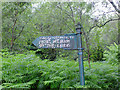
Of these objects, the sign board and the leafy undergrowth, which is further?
the leafy undergrowth

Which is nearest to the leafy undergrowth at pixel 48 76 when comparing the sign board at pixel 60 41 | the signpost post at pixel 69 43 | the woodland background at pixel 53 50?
the woodland background at pixel 53 50

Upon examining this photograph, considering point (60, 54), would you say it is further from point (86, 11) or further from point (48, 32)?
point (86, 11)

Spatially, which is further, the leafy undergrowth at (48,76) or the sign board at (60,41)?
the leafy undergrowth at (48,76)

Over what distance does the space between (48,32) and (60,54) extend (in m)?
1.02

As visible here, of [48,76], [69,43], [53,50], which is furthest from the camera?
[53,50]

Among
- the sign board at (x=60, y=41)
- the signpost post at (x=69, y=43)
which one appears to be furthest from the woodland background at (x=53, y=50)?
the sign board at (x=60, y=41)

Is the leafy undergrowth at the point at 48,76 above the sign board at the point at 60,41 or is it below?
below

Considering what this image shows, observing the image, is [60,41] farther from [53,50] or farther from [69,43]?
[53,50]

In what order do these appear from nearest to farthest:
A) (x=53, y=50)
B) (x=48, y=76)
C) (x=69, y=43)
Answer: (x=69, y=43) → (x=48, y=76) → (x=53, y=50)

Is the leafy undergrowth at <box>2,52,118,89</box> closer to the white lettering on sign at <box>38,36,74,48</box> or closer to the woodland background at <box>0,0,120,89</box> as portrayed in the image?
the woodland background at <box>0,0,120,89</box>

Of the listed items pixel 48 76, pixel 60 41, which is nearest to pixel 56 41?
pixel 60 41

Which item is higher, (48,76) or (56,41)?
Answer: (56,41)

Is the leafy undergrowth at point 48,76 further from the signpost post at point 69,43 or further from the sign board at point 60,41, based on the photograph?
the sign board at point 60,41

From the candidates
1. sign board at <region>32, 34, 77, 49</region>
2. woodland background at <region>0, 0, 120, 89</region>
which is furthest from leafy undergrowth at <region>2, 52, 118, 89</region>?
sign board at <region>32, 34, 77, 49</region>
